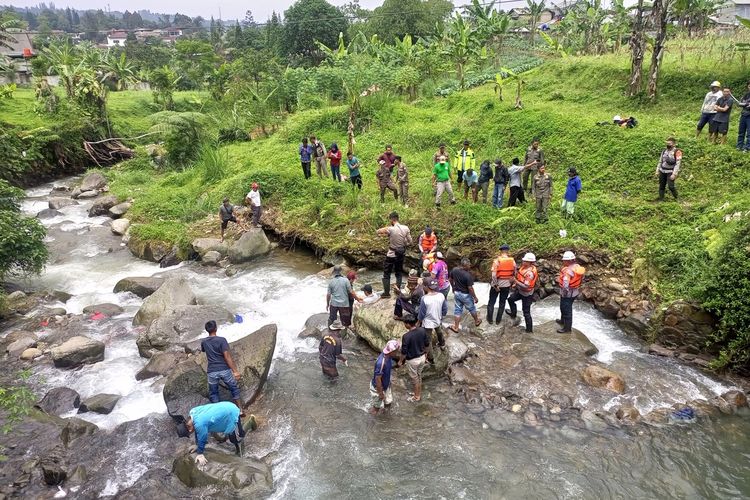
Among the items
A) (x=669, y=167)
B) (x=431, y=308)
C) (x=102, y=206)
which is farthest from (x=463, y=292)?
(x=102, y=206)

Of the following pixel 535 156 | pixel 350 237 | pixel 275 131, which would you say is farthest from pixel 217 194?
pixel 535 156

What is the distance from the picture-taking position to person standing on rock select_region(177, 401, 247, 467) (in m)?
7.54

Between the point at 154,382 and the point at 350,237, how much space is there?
716cm

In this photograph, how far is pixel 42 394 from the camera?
10.0 m

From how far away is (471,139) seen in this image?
66.3ft

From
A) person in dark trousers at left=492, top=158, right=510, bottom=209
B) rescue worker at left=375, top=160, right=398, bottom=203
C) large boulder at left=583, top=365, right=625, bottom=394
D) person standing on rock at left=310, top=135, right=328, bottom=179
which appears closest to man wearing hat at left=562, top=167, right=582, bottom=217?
person in dark trousers at left=492, top=158, right=510, bottom=209

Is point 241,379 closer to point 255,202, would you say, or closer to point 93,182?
point 255,202

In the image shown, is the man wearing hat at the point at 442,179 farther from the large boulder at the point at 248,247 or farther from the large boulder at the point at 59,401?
the large boulder at the point at 59,401

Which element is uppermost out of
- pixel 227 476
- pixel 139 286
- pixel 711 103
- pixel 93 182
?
pixel 711 103

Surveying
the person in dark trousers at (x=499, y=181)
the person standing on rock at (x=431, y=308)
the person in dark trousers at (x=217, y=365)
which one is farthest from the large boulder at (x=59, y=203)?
the person standing on rock at (x=431, y=308)

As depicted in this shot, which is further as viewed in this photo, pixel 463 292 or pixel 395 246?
pixel 395 246

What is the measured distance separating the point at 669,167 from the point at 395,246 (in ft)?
25.9

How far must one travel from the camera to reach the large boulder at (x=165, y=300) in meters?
12.4

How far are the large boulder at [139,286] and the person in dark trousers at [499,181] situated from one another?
1005cm
